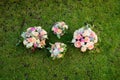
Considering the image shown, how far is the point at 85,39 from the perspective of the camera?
351 cm

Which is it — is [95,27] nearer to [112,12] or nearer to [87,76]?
[112,12]

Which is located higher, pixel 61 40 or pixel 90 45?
pixel 90 45

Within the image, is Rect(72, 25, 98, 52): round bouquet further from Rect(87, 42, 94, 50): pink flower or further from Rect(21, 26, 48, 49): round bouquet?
Rect(21, 26, 48, 49): round bouquet

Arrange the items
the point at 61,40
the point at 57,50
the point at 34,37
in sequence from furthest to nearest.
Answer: the point at 61,40 < the point at 34,37 < the point at 57,50

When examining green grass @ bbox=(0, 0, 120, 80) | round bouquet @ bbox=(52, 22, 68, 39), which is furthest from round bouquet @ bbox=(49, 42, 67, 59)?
round bouquet @ bbox=(52, 22, 68, 39)

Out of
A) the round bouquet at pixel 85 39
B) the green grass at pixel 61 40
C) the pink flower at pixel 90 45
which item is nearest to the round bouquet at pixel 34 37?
the green grass at pixel 61 40

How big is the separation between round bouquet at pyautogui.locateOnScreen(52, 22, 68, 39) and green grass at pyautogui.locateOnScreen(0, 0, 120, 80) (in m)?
0.09

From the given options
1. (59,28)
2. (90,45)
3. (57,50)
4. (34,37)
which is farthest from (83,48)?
(34,37)

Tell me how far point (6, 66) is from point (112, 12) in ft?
5.77

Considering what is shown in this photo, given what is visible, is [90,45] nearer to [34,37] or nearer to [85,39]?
Answer: [85,39]

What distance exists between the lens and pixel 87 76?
3377mm

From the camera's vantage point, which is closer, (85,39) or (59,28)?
(85,39)

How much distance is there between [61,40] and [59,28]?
173mm

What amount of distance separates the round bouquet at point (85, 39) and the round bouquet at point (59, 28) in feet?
0.76
